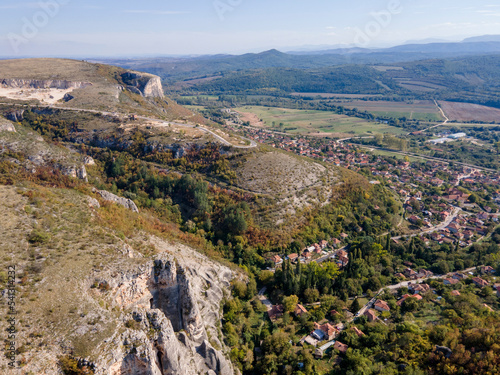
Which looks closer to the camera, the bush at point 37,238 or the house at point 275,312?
the bush at point 37,238

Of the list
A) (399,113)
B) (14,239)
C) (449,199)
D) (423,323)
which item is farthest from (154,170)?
(399,113)

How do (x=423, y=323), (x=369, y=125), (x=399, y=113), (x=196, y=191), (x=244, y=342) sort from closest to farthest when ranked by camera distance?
(x=244, y=342) → (x=423, y=323) → (x=196, y=191) → (x=369, y=125) → (x=399, y=113)

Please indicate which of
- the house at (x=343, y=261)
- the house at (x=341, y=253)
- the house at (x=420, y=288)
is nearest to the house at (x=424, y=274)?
the house at (x=420, y=288)

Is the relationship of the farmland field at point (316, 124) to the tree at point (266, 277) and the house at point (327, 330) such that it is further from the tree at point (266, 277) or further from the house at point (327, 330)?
the house at point (327, 330)

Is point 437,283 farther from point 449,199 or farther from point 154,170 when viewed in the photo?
point 154,170

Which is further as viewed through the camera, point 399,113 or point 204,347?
point 399,113

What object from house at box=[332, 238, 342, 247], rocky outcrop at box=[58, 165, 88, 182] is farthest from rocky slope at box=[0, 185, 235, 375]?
house at box=[332, 238, 342, 247]
